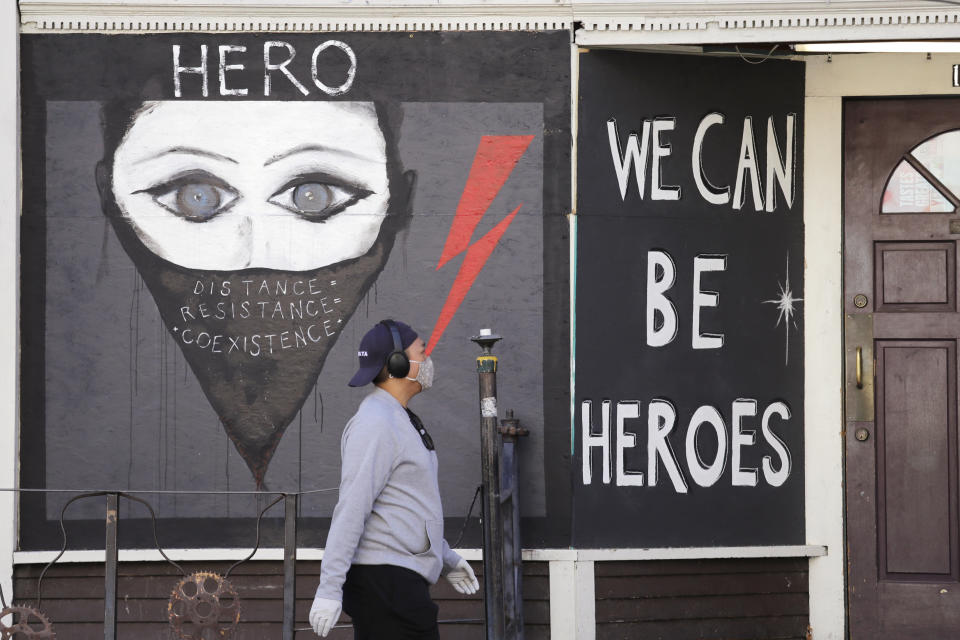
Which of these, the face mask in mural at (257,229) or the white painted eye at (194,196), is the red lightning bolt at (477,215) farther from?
the white painted eye at (194,196)

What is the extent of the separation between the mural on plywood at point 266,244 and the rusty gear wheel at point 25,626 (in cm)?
82

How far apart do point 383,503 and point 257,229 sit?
9.83ft

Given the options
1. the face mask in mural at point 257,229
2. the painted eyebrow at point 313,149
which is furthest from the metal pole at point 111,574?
the painted eyebrow at point 313,149

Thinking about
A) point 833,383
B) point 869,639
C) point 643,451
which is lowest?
point 869,639

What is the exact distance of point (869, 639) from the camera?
6883 mm

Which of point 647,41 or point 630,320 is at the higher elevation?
point 647,41

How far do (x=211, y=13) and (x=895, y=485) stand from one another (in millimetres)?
5270

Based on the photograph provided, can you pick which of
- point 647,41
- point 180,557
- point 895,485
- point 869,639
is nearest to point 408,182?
point 647,41

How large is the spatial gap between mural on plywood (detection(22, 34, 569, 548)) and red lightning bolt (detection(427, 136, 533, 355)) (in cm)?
1

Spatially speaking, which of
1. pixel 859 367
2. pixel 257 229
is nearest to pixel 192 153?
pixel 257 229

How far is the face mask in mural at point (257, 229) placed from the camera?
6797 mm

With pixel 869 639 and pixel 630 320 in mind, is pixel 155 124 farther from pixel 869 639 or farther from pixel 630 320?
pixel 869 639

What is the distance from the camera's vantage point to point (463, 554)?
6.70 m

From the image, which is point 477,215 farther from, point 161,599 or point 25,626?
point 25,626
